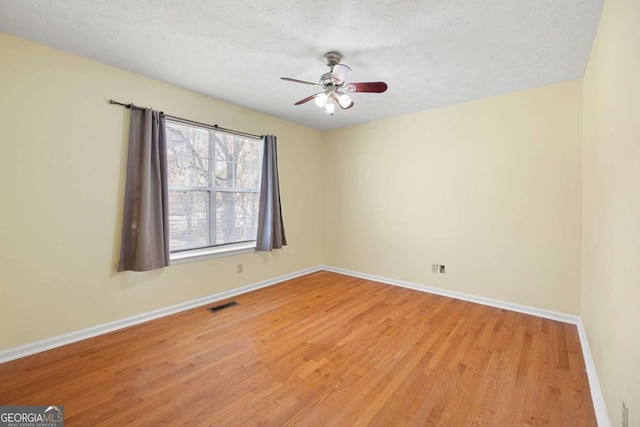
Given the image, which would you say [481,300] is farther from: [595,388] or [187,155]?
[187,155]

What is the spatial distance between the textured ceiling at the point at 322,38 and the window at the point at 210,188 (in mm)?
691

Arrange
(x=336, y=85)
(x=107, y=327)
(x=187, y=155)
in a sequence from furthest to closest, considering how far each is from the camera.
A: 1. (x=187, y=155)
2. (x=107, y=327)
3. (x=336, y=85)

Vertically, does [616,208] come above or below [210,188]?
below

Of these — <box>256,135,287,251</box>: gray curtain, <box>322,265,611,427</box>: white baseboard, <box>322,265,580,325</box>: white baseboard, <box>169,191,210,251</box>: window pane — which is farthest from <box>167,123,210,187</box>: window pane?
<box>322,265,580,325</box>: white baseboard

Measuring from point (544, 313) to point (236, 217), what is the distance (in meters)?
3.90

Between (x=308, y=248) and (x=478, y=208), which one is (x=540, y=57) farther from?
(x=308, y=248)

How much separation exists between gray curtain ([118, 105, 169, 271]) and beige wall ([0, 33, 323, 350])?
9 centimetres

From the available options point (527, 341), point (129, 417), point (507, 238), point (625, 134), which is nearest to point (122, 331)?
point (129, 417)

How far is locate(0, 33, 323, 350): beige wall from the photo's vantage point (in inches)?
83.6

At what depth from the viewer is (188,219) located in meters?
3.25

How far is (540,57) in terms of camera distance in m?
2.33

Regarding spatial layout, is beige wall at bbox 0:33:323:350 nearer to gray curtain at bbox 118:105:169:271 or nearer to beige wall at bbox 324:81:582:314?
gray curtain at bbox 118:105:169:271

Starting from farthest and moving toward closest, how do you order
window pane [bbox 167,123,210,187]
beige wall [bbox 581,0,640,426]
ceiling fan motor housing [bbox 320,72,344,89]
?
window pane [bbox 167,123,210,187] → ceiling fan motor housing [bbox 320,72,344,89] → beige wall [bbox 581,0,640,426]

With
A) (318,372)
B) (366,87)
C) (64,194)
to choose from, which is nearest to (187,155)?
(64,194)
